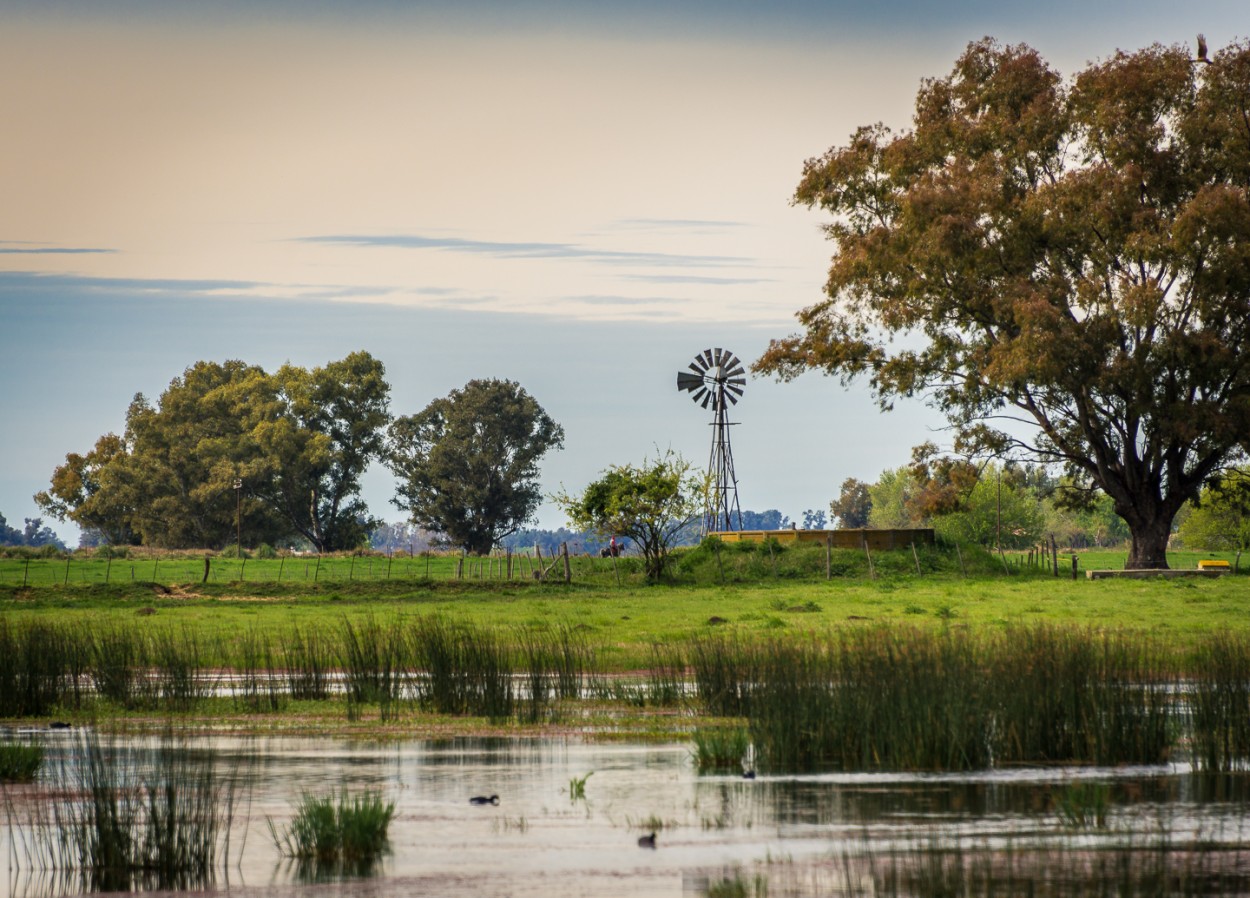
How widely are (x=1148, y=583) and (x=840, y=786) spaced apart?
1390 inches

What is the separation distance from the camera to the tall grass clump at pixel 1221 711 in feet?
48.9

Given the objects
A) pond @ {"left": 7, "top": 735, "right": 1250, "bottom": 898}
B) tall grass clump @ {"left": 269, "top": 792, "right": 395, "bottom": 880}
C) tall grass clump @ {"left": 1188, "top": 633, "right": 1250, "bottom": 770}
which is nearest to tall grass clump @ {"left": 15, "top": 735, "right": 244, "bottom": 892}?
pond @ {"left": 7, "top": 735, "right": 1250, "bottom": 898}

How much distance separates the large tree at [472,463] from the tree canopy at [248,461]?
3.82 m

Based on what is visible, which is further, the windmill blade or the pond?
the windmill blade

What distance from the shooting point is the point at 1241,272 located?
46.5 meters

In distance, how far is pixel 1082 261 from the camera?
51.4 m

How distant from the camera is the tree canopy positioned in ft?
365

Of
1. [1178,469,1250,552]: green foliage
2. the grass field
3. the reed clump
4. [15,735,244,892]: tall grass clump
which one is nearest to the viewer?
[15,735,244,892]: tall grass clump

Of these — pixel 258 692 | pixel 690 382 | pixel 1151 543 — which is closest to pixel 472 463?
pixel 690 382

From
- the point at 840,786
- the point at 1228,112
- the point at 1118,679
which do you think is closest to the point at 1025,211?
the point at 1228,112

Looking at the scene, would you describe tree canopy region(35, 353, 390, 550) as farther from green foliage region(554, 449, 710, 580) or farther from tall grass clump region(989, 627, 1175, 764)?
tall grass clump region(989, 627, 1175, 764)

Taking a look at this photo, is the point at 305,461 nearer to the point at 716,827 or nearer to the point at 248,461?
the point at 248,461

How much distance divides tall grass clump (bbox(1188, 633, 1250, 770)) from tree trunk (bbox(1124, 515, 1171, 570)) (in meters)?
36.0

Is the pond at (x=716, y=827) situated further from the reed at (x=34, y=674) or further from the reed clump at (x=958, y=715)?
the reed at (x=34, y=674)
